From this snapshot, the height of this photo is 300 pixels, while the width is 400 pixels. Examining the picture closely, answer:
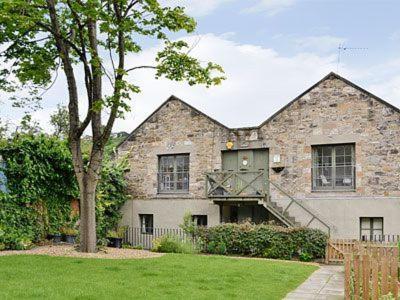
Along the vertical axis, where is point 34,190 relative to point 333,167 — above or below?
below

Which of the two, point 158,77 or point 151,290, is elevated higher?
point 158,77

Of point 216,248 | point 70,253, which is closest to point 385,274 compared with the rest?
point 70,253

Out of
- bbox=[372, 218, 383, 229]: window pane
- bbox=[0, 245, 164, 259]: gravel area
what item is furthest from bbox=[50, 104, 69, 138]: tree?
bbox=[372, 218, 383, 229]: window pane

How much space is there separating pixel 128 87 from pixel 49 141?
20.5 ft

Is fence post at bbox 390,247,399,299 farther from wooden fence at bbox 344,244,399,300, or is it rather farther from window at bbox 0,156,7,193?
window at bbox 0,156,7,193

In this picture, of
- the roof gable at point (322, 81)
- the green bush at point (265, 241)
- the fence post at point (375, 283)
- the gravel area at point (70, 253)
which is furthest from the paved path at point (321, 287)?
the roof gable at point (322, 81)

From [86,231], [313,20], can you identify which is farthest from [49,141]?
[313,20]

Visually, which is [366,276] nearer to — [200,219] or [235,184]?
[235,184]

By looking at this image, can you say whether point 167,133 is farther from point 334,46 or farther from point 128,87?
point 128,87

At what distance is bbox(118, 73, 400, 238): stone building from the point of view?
783 inches

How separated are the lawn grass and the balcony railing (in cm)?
637

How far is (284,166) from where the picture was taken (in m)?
21.5

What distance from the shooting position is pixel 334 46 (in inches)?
876

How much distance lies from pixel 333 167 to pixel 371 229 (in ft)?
8.66
